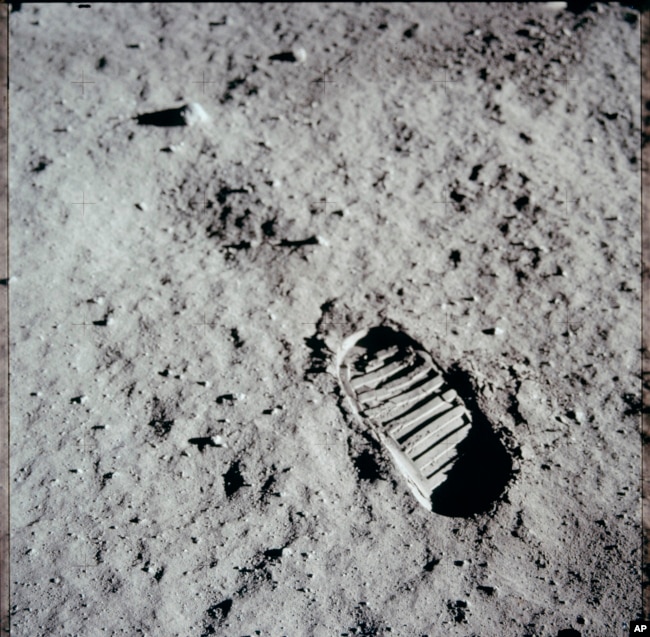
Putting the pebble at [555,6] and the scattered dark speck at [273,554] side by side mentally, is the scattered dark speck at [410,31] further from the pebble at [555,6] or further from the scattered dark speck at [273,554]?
the scattered dark speck at [273,554]

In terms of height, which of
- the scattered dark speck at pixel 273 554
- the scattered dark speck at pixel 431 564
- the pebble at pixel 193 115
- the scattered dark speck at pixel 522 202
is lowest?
the scattered dark speck at pixel 273 554

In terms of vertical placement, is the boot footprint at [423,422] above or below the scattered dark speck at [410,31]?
below

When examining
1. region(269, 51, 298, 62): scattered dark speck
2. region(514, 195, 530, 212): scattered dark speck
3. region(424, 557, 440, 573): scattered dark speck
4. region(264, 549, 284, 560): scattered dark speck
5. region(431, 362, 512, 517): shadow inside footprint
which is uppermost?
region(269, 51, 298, 62): scattered dark speck

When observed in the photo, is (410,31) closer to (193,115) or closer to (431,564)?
(193,115)

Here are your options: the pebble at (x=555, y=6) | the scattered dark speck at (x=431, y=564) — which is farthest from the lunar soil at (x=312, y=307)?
the pebble at (x=555, y=6)

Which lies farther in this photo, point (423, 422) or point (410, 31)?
point (410, 31)

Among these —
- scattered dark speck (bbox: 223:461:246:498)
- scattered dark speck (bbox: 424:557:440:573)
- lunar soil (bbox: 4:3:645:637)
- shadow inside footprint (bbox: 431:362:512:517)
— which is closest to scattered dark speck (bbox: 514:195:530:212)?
lunar soil (bbox: 4:3:645:637)

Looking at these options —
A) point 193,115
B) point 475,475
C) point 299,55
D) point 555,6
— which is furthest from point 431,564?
point 555,6

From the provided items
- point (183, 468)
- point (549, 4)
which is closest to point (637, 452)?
point (183, 468)

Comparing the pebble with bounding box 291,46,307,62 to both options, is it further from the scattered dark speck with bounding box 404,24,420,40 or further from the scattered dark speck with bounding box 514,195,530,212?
the scattered dark speck with bounding box 514,195,530,212
